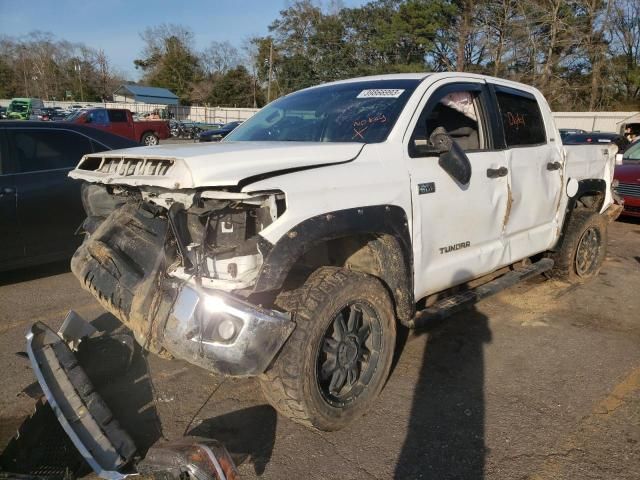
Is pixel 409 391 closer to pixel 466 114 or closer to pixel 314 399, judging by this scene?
pixel 314 399

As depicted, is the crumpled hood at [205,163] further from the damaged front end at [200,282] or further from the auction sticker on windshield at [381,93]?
the auction sticker on windshield at [381,93]

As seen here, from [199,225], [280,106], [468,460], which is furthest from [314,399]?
[280,106]

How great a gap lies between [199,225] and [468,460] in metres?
1.84

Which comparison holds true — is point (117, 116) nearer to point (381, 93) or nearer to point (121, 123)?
point (121, 123)

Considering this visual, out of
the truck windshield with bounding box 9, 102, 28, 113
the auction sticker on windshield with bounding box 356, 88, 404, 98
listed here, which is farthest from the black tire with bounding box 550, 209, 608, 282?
the truck windshield with bounding box 9, 102, 28, 113

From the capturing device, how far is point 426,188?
319cm

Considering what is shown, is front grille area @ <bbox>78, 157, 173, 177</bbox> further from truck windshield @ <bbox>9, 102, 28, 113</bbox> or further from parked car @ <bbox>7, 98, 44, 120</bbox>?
truck windshield @ <bbox>9, 102, 28, 113</bbox>

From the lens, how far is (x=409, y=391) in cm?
332

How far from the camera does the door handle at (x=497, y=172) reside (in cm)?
374

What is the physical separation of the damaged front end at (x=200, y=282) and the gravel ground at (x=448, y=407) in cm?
66

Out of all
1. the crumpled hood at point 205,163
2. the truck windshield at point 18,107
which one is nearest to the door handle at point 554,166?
the crumpled hood at point 205,163

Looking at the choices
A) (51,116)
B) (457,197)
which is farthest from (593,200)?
(51,116)

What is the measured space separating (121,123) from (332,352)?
23.0 m

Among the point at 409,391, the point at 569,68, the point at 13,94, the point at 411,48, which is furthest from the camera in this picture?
the point at 13,94
